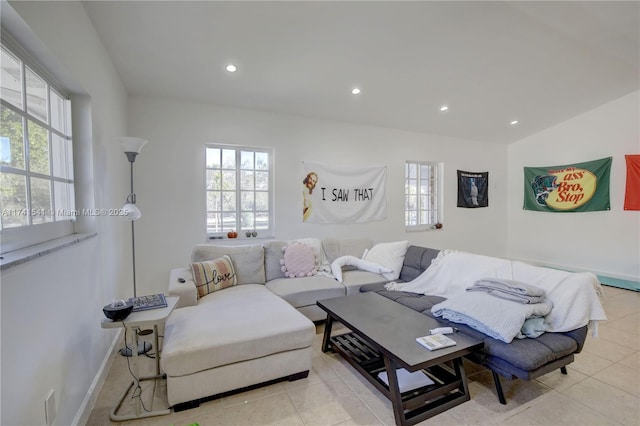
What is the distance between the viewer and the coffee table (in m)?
1.71

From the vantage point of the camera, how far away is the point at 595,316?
78.0 inches

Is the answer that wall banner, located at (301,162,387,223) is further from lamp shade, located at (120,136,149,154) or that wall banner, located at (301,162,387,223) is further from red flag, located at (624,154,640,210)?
red flag, located at (624,154,640,210)

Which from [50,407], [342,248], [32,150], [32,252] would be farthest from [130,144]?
[342,248]

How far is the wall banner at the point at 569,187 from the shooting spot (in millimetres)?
4863

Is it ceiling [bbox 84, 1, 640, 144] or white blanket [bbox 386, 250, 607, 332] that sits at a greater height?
ceiling [bbox 84, 1, 640, 144]

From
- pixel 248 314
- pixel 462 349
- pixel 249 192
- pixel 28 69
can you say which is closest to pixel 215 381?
pixel 248 314

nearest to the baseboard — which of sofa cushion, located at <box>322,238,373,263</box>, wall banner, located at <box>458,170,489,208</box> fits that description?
sofa cushion, located at <box>322,238,373,263</box>

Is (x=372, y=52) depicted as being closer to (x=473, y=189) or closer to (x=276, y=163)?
(x=276, y=163)

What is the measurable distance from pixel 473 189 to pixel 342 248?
Result: 11.3 feet

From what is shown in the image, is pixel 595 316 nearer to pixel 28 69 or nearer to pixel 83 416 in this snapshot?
pixel 83 416

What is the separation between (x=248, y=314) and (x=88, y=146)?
160cm

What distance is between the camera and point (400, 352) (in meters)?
1.72

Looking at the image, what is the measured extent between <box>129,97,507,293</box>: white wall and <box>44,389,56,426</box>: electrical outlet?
229 cm

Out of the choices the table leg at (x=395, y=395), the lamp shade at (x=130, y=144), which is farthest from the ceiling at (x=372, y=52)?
the table leg at (x=395, y=395)
